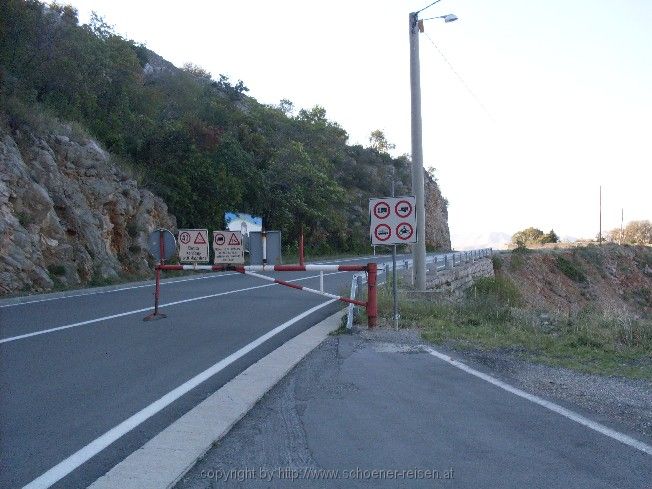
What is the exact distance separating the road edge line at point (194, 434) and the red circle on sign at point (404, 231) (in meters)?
4.06

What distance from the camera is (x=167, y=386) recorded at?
29.0 feet

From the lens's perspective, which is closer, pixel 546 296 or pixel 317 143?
pixel 546 296

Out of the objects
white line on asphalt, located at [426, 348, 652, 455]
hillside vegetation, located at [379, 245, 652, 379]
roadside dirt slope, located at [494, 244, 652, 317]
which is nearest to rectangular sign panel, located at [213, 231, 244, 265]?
hillside vegetation, located at [379, 245, 652, 379]

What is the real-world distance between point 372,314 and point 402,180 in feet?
214

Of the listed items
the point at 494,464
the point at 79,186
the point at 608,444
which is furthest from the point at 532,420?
the point at 79,186

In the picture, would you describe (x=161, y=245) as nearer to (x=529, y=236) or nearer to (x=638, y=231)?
(x=529, y=236)

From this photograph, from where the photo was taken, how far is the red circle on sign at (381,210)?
13625mm

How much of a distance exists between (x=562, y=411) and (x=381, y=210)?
6.72 m

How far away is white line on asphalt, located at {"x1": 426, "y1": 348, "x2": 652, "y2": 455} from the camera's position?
6.46m

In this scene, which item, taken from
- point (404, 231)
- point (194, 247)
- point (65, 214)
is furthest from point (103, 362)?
point (65, 214)

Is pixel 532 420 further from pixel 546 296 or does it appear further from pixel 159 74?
pixel 159 74

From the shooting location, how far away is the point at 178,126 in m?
40.4

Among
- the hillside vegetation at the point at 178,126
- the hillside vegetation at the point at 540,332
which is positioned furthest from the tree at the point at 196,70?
the hillside vegetation at the point at 540,332

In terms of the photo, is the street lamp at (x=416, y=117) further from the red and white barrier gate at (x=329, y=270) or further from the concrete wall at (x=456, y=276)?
the red and white barrier gate at (x=329, y=270)
